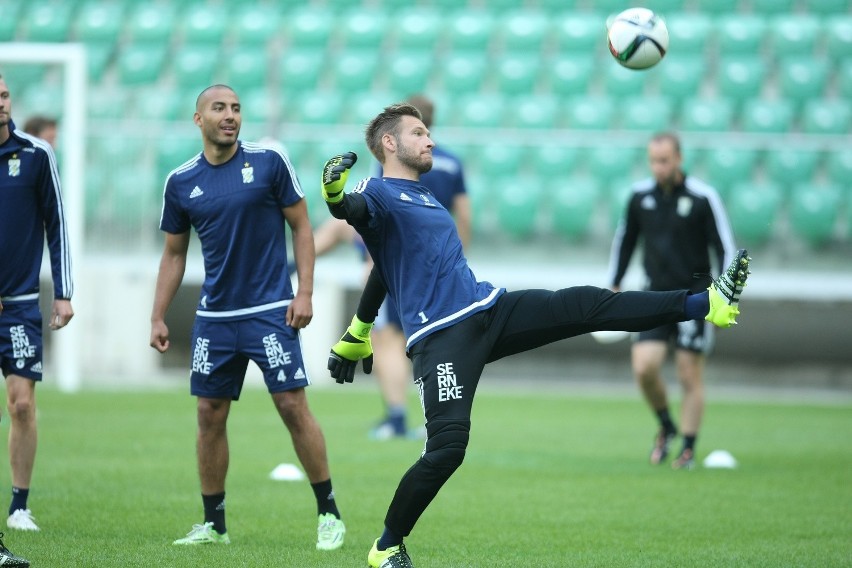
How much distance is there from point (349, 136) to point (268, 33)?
4.56 meters

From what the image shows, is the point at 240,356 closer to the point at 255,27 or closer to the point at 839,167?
the point at 839,167

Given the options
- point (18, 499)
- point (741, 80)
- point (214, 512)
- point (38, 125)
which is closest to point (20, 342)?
point (18, 499)

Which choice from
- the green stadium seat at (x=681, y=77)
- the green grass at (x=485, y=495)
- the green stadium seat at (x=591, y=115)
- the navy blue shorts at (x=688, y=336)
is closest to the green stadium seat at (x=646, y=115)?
the green stadium seat at (x=591, y=115)

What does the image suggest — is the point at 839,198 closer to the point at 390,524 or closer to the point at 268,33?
the point at 268,33

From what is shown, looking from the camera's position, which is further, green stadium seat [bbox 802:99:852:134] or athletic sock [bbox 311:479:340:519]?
green stadium seat [bbox 802:99:852:134]

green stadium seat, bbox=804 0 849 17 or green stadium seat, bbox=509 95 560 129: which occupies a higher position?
green stadium seat, bbox=804 0 849 17

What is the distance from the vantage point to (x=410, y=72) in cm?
1919

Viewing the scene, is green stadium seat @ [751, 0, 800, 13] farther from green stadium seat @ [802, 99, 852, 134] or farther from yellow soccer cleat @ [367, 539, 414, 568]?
yellow soccer cleat @ [367, 539, 414, 568]

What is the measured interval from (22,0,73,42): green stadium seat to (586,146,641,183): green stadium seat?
9031 mm

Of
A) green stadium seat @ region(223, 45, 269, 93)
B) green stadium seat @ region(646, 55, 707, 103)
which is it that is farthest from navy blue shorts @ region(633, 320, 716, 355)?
green stadium seat @ region(223, 45, 269, 93)

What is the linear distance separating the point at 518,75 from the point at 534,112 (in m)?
0.89

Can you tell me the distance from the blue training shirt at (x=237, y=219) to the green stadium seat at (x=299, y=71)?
13.6m

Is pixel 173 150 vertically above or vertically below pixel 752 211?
→ above

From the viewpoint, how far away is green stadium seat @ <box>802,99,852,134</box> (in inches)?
689
